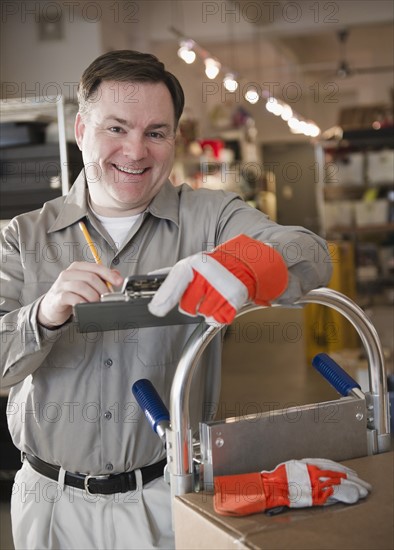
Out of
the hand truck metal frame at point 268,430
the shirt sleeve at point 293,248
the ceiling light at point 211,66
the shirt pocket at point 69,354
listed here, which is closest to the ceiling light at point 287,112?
the ceiling light at point 211,66

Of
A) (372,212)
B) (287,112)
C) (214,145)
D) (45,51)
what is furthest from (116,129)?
(287,112)

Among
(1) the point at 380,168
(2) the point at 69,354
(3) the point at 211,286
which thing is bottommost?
(2) the point at 69,354

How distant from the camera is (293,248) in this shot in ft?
5.00

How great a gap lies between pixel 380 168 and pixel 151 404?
7174 millimetres

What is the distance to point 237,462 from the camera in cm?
145

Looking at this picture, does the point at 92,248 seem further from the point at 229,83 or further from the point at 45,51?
the point at 229,83

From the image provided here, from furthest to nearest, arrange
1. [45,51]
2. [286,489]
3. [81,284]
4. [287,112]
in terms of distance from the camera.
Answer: [287,112], [45,51], [81,284], [286,489]

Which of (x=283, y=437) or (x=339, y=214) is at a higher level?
(x=339, y=214)

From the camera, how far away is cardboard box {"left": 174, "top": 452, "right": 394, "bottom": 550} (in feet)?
4.01

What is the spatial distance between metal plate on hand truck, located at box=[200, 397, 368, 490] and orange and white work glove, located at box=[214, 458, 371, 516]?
0.22 ft

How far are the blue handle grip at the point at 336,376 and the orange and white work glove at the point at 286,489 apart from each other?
276 millimetres

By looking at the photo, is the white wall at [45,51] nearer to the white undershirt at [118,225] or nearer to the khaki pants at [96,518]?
the white undershirt at [118,225]

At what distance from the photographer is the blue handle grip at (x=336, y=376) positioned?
1.63 meters

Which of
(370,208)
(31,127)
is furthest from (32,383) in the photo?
(370,208)
